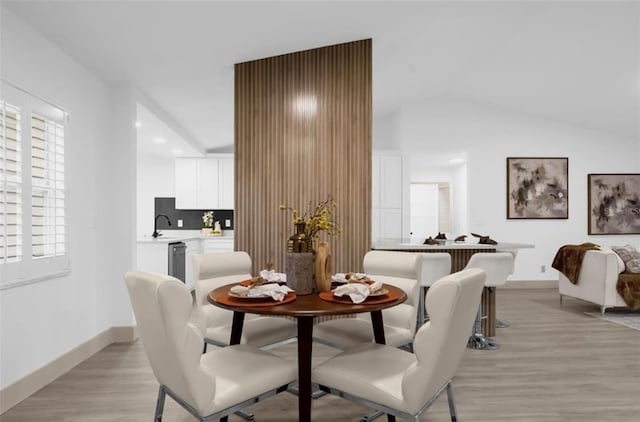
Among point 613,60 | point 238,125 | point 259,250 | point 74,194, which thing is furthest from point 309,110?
point 613,60

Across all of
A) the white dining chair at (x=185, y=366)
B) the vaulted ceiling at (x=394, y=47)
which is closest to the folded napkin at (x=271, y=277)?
the white dining chair at (x=185, y=366)

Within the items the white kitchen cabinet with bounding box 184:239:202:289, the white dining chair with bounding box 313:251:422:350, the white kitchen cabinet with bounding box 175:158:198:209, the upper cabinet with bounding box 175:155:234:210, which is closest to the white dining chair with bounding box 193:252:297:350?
the white dining chair with bounding box 313:251:422:350

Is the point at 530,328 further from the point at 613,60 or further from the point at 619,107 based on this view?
the point at 619,107

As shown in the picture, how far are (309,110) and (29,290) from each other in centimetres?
270

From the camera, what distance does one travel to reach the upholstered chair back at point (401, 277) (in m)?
2.80

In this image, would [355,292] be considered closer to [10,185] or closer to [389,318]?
[389,318]

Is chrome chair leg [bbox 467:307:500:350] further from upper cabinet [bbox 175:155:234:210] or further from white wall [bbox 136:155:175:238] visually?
white wall [bbox 136:155:175:238]

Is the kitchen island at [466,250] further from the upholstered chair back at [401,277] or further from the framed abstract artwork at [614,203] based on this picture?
the framed abstract artwork at [614,203]

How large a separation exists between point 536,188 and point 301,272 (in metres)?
6.03

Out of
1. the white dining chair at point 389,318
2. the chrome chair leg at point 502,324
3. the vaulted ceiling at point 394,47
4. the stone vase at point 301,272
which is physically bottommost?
the chrome chair leg at point 502,324

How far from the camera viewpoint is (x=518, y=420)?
2.44m

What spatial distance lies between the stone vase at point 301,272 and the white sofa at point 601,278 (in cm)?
433

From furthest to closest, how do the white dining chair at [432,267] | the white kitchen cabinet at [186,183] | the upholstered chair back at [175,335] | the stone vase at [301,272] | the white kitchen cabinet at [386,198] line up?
1. the white kitchen cabinet at [186,183]
2. the white kitchen cabinet at [386,198]
3. the white dining chair at [432,267]
4. the stone vase at [301,272]
5. the upholstered chair back at [175,335]

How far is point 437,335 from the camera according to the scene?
1.65m
